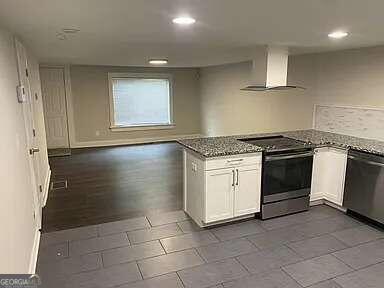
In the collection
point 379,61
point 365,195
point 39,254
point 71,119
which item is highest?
point 379,61

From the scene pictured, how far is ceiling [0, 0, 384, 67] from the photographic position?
1.85 meters

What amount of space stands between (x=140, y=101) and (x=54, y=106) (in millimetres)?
2213

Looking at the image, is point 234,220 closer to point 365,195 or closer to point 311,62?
point 365,195

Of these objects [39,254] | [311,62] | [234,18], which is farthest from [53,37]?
[311,62]

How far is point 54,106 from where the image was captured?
745 centimetres

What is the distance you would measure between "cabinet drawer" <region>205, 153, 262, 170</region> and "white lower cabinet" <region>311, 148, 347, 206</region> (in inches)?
36.8

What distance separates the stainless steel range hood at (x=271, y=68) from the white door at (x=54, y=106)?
5285 mm

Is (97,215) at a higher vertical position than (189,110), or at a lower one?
lower

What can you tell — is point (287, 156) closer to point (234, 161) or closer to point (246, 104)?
point (234, 161)

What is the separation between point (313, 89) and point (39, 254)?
14.4ft

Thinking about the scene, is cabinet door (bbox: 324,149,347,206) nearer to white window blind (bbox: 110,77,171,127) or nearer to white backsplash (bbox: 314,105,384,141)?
white backsplash (bbox: 314,105,384,141)

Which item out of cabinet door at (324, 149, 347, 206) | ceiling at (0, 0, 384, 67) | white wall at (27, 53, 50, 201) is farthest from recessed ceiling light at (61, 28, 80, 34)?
cabinet door at (324, 149, 347, 206)

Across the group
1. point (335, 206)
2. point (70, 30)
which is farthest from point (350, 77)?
point (70, 30)

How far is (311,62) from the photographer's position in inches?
190
